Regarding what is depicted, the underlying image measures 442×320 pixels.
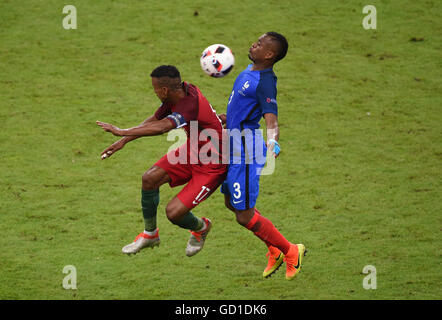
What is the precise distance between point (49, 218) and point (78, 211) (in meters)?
0.48

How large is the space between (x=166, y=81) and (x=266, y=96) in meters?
1.20

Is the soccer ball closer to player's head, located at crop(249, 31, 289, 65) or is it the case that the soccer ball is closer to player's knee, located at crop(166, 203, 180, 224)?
player's head, located at crop(249, 31, 289, 65)

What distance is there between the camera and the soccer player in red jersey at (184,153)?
7.51 metres

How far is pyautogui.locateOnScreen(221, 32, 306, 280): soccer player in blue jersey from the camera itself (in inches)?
302

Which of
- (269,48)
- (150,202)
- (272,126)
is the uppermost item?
(269,48)

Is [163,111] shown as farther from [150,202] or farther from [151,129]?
[150,202]

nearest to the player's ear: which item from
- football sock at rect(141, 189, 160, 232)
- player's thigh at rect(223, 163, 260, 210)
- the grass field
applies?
player's thigh at rect(223, 163, 260, 210)

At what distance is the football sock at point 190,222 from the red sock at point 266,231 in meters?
0.80

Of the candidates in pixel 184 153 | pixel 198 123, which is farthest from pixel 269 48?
pixel 184 153

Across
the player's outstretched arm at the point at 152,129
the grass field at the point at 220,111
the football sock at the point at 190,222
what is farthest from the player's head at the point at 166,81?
the grass field at the point at 220,111

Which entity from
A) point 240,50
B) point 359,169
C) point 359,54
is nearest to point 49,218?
point 359,169

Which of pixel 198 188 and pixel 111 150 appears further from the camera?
pixel 198 188

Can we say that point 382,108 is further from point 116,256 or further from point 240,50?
point 116,256

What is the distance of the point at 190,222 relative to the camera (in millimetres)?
8422
